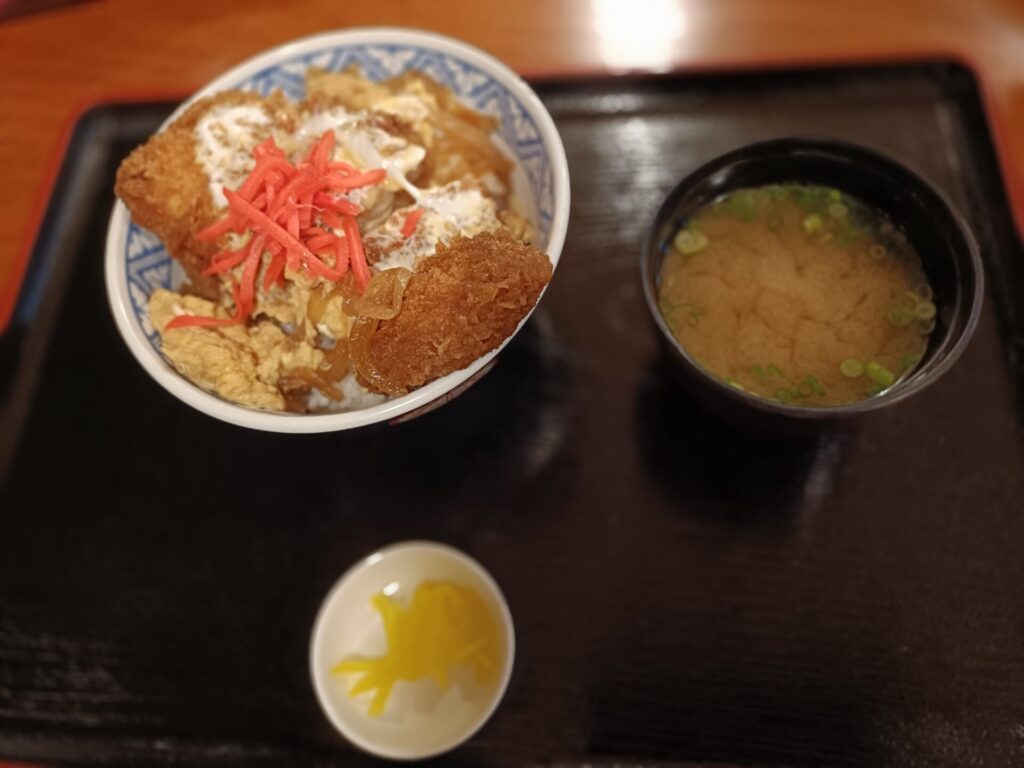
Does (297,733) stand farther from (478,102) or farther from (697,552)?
(478,102)

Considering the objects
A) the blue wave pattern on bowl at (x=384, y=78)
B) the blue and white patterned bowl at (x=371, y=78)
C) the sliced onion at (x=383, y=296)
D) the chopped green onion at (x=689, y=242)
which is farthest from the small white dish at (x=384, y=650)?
the chopped green onion at (x=689, y=242)

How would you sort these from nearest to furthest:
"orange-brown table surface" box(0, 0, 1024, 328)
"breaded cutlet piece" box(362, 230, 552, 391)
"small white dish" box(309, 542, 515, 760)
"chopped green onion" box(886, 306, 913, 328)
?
"breaded cutlet piece" box(362, 230, 552, 391) < "small white dish" box(309, 542, 515, 760) < "chopped green onion" box(886, 306, 913, 328) < "orange-brown table surface" box(0, 0, 1024, 328)

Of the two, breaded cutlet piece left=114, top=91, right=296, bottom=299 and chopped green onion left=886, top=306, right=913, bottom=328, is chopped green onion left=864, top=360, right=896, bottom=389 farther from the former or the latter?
breaded cutlet piece left=114, top=91, right=296, bottom=299

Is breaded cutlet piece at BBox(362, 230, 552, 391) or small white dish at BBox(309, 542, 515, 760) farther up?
breaded cutlet piece at BBox(362, 230, 552, 391)

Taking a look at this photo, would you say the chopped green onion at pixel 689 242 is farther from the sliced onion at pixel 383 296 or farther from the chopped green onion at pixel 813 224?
the sliced onion at pixel 383 296

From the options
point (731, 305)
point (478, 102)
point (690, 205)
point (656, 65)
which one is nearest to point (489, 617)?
point (731, 305)

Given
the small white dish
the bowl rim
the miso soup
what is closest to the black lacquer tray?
the small white dish

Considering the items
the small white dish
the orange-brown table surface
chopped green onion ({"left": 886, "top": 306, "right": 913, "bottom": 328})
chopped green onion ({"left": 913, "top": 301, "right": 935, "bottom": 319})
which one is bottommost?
the small white dish
